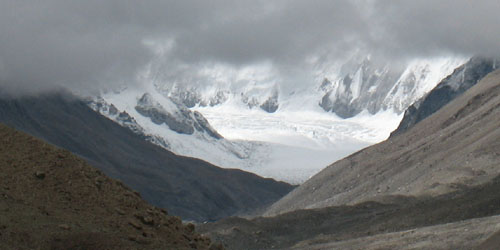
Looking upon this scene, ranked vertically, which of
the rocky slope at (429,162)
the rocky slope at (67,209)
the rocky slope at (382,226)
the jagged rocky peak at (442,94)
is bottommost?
the rocky slope at (67,209)

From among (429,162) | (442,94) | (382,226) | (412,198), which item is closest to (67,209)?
(382,226)

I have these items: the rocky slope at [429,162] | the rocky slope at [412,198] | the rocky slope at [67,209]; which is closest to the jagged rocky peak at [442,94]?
the rocky slope at [429,162]

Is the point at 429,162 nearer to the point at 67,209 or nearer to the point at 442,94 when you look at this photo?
the point at 67,209

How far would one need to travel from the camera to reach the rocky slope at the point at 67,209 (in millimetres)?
18453

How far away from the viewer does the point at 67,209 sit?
773 inches

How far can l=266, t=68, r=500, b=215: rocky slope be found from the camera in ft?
225

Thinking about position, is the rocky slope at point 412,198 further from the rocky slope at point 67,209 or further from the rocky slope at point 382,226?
the rocky slope at point 67,209

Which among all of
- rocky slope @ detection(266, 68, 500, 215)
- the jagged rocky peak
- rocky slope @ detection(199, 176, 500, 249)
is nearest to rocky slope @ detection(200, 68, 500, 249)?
rocky slope @ detection(199, 176, 500, 249)

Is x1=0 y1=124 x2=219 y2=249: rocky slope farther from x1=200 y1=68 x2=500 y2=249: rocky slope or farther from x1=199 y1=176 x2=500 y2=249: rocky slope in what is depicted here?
x1=199 y1=176 x2=500 y2=249: rocky slope

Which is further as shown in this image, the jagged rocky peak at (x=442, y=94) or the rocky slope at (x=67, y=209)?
the jagged rocky peak at (x=442, y=94)

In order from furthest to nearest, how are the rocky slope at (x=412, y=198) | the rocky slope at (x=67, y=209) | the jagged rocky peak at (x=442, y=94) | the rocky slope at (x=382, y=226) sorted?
1. the jagged rocky peak at (x=442, y=94)
2. the rocky slope at (x=412, y=198)
3. the rocky slope at (x=382, y=226)
4. the rocky slope at (x=67, y=209)

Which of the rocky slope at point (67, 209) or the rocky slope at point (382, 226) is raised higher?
the rocky slope at point (382, 226)

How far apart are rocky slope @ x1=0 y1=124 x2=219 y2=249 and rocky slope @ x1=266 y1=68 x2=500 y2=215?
42693 millimetres

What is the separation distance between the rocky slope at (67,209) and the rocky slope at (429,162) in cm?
4269
